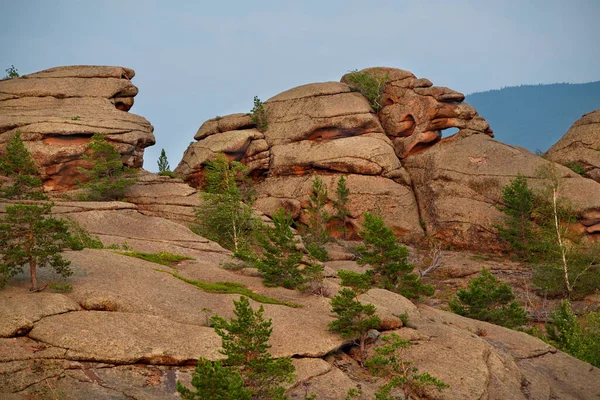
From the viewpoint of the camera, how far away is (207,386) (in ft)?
49.6

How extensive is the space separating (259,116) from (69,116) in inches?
1058

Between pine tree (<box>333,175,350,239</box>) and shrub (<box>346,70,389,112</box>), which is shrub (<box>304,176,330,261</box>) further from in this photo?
shrub (<box>346,70,389,112</box>)

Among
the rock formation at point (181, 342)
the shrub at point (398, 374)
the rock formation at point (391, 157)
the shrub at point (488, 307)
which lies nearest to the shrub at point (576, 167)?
the rock formation at point (391, 157)

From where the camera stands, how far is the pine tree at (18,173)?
46.3 metres

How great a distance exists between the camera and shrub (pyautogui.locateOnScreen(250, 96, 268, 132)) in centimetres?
8075

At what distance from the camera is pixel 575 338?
116ft

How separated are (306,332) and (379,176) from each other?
49.8m

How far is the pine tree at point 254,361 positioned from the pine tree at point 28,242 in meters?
8.21

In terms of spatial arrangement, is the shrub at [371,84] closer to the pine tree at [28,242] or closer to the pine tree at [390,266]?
the pine tree at [390,266]

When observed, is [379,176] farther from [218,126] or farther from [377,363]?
[377,363]

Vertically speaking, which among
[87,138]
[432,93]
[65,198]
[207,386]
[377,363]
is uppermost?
[432,93]

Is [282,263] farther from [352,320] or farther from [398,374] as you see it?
[398,374]

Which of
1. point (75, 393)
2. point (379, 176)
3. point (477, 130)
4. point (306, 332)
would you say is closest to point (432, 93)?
point (477, 130)

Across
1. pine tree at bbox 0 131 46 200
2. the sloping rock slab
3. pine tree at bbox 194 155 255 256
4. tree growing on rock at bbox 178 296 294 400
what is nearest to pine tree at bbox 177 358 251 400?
tree growing on rock at bbox 178 296 294 400
